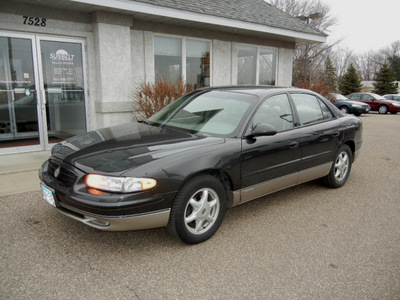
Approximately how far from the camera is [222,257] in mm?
3113

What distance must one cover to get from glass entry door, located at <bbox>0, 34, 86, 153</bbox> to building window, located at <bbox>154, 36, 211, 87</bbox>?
218 centimetres

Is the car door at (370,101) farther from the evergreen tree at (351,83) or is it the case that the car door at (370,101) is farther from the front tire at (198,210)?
the front tire at (198,210)

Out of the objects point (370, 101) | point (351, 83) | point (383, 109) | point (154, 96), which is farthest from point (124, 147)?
point (351, 83)

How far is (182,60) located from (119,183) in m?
7.19

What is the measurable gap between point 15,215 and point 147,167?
2.02 meters

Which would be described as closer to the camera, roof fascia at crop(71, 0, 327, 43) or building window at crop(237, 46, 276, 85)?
roof fascia at crop(71, 0, 327, 43)

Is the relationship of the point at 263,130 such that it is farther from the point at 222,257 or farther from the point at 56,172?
the point at 56,172

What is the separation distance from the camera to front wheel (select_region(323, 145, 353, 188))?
5109mm

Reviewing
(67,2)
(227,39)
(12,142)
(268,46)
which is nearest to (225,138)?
(67,2)

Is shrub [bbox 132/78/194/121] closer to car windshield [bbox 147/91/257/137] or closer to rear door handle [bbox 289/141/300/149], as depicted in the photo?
car windshield [bbox 147/91/257/137]

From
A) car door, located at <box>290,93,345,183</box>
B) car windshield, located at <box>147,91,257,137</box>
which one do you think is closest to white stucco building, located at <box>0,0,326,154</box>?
car windshield, located at <box>147,91,257,137</box>

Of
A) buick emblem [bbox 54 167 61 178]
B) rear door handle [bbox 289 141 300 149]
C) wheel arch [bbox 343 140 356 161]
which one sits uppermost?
rear door handle [bbox 289 141 300 149]

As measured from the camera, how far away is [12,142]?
7109mm

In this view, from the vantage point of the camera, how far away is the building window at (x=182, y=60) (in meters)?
9.05
